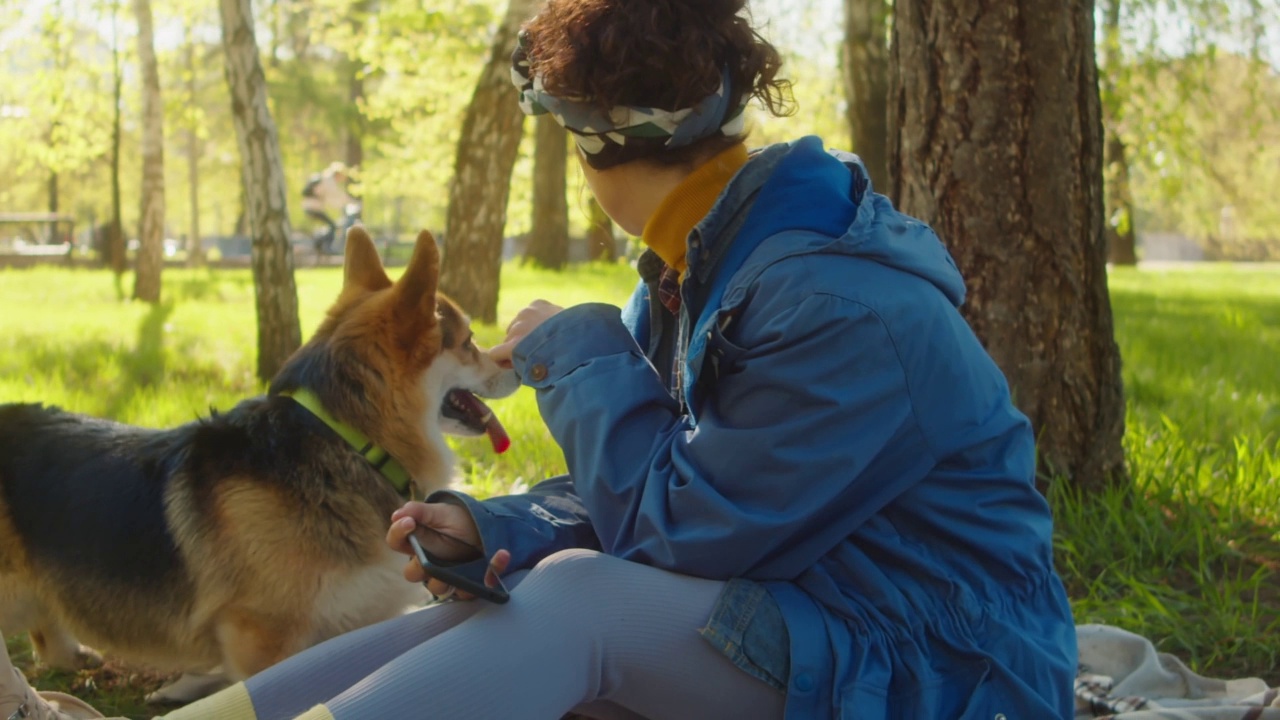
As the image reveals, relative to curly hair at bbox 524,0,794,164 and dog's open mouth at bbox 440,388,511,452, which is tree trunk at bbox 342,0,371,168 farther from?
curly hair at bbox 524,0,794,164

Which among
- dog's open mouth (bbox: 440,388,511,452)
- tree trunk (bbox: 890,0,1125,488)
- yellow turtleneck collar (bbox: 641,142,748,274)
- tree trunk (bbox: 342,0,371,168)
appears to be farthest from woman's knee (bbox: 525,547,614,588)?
tree trunk (bbox: 342,0,371,168)

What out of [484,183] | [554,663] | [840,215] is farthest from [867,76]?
[554,663]

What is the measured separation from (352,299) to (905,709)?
2259 mm

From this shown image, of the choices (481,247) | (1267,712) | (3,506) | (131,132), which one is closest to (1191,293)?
(481,247)

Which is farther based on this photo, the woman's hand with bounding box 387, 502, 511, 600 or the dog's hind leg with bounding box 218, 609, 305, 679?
the dog's hind leg with bounding box 218, 609, 305, 679

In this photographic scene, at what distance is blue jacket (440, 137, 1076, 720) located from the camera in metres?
1.81

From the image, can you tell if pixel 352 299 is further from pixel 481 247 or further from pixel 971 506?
pixel 481 247

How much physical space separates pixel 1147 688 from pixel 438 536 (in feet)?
6.30

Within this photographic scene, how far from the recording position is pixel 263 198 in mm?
7227

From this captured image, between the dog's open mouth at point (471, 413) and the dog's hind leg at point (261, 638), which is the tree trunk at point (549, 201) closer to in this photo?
the dog's open mouth at point (471, 413)

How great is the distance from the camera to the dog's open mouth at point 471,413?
3.61 meters

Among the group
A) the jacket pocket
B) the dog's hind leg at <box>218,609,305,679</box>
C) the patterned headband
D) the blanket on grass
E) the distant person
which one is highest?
the distant person

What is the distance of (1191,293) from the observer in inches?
640

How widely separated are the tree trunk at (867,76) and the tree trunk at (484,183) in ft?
8.50
